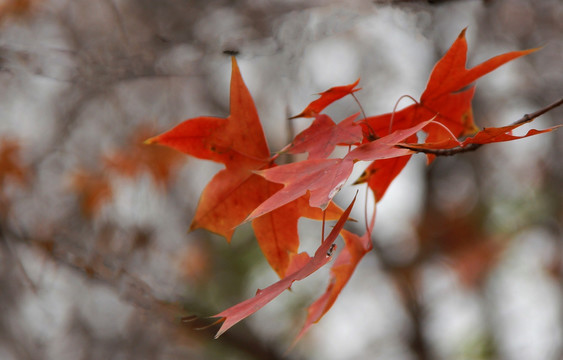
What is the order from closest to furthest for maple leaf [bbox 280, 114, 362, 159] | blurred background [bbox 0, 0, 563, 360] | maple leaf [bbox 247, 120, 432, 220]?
maple leaf [bbox 247, 120, 432, 220] → maple leaf [bbox 280, 114, 362, 159] → blurred background [bbox 0, 0, 563, 360]

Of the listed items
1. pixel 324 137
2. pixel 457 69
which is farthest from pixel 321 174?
pixel 457 69

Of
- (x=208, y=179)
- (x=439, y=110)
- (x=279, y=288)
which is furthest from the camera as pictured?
(x=208, y=179)

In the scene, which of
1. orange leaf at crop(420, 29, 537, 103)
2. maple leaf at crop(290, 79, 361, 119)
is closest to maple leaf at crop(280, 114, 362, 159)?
maple leaf at crop(290, 79, 361, 119)

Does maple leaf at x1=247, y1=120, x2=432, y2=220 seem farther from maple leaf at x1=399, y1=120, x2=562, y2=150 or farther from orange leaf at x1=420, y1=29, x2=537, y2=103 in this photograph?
orange leaf at x1=420, y1=29, x2=537, y2=103

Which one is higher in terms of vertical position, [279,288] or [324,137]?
→ [324,137]

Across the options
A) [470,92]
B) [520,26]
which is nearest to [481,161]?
[520,26]

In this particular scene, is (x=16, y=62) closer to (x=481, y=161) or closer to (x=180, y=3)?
(x=180, y=3)

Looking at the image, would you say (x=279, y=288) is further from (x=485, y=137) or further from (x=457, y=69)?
(x=457, y=69)
